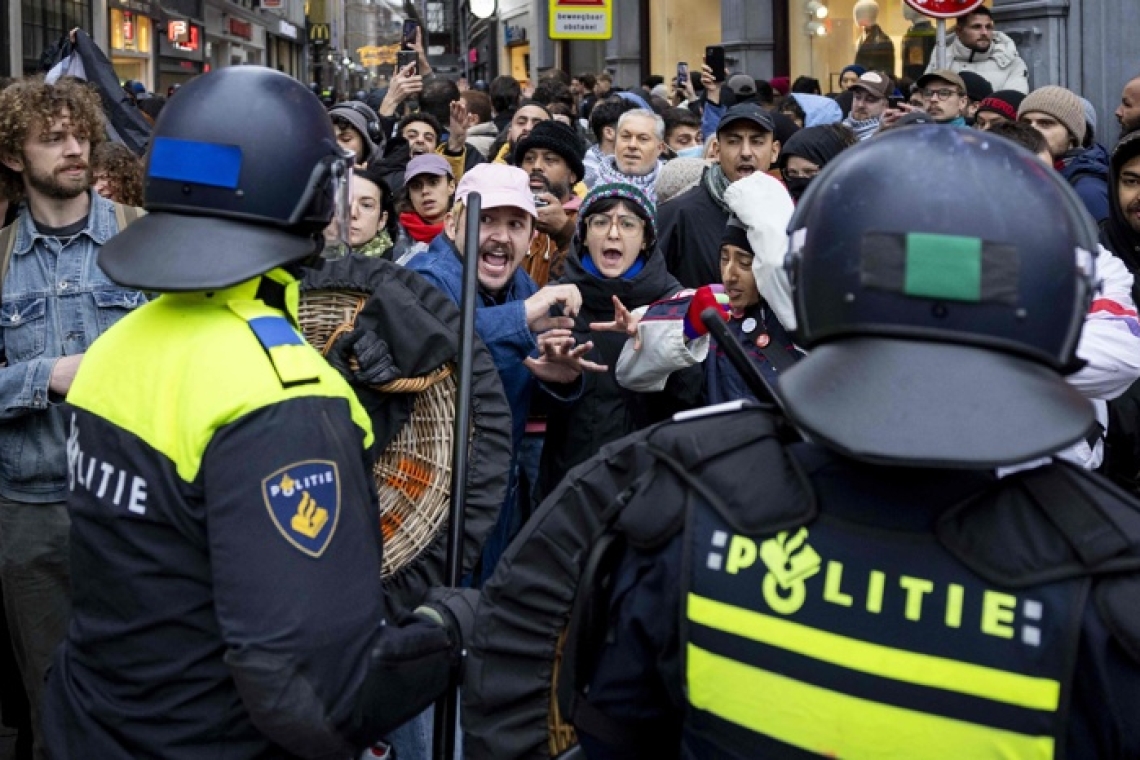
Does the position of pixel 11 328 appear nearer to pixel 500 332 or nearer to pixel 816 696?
pixel 500 332

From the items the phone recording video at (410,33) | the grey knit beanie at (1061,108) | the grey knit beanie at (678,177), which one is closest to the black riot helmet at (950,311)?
the grey knit beanie at (678,177)

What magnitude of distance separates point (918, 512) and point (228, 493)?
1021 millimetres

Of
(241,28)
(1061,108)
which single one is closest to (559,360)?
(1061,108)

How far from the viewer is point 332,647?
7.13 feet

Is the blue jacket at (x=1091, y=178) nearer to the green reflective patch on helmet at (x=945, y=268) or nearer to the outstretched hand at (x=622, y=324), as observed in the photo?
the outstretched hand at (x=622, y=324)

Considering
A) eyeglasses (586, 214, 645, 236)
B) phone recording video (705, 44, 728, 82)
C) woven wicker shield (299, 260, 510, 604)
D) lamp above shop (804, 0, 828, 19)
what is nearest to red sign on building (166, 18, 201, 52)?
lamp above shop (804, 0, 828, 19)

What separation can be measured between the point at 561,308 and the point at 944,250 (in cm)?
284

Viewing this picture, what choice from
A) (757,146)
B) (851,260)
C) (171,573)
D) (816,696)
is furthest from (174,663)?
(757,146)

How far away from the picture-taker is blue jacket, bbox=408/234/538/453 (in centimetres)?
424

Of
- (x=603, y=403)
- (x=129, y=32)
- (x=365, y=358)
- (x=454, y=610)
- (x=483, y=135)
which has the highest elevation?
(x=129, y=32)

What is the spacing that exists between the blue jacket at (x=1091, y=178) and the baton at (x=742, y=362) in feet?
13.3

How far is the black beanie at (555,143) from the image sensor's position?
7410 millimetres

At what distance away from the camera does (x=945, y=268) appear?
1580 mm

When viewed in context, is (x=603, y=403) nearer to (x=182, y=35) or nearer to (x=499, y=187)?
(x=499, y=187)
